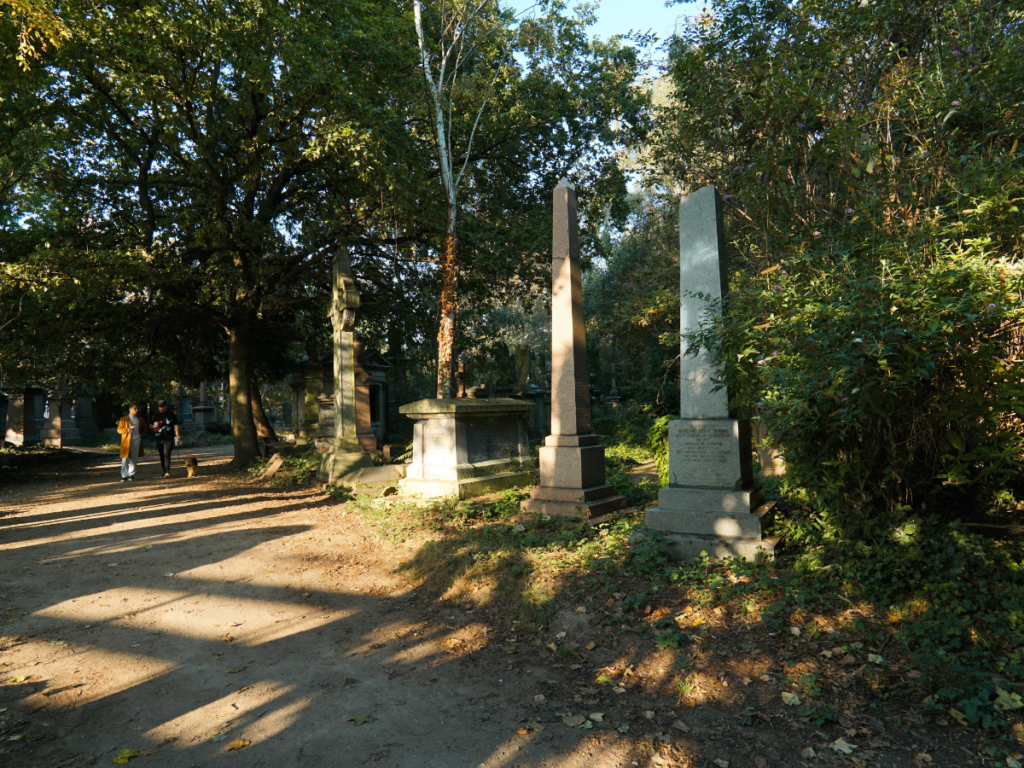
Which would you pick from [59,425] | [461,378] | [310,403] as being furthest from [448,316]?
[59,425]

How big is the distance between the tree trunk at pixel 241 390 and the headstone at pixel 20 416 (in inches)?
488

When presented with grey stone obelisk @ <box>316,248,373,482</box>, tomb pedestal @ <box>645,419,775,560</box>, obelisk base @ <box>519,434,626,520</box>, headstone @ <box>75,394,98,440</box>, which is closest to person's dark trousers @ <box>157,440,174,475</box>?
grey stone obelisk @ <box>316,248,373,482</box>

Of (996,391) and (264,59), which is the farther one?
(264,59)

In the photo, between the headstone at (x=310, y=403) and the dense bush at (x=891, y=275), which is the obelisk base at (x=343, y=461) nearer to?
the headstone at (x=310, y=403)

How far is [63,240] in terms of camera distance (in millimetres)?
11539

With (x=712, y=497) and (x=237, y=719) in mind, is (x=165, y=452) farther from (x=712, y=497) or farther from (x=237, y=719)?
(x=712, y=497)

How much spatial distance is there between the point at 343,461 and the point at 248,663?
751 centimetres

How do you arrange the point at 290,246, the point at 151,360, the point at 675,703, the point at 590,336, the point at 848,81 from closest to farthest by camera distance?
1. the point at 675,703
2. the point at 848,81
3. the point at 290,246
4. the point at 151,360
5. the point at 590,336

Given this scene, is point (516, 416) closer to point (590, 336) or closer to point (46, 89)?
point (46, 89)

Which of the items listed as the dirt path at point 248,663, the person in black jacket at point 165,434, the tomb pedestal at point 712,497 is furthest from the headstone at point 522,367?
the tomb pedestal at point 712,497

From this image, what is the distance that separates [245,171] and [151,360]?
732 cm

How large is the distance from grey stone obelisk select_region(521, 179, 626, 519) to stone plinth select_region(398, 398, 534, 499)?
1728 millimetres

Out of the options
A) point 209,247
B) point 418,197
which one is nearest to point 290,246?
point 209,247

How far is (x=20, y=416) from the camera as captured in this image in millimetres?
21422
